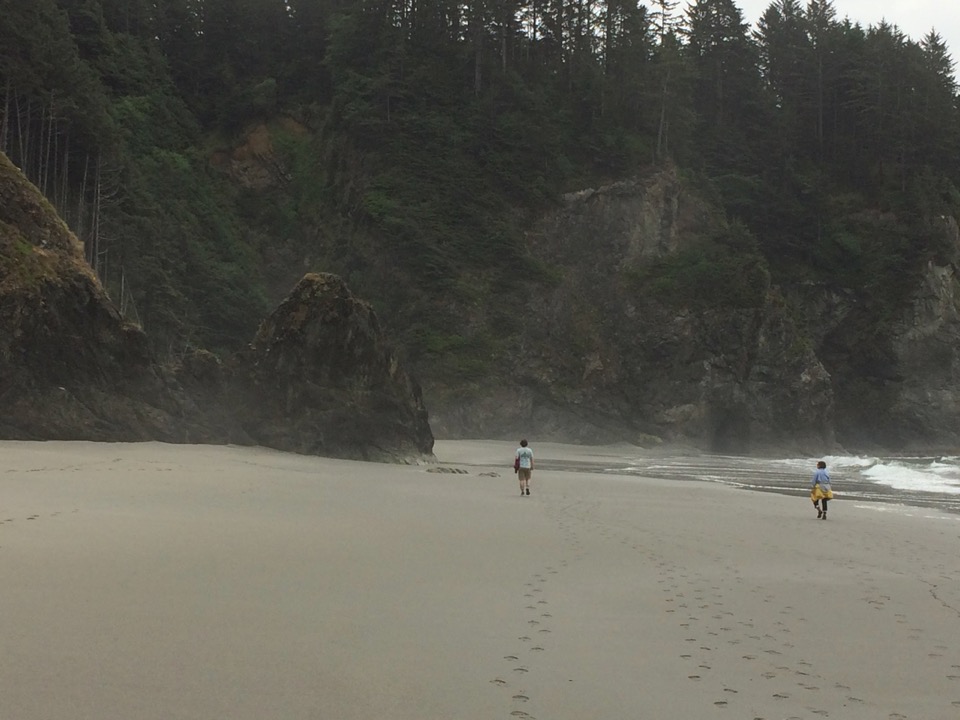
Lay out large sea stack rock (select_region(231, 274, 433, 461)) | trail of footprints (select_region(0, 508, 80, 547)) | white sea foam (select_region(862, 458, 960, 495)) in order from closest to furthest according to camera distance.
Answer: trail of footprints (select_region(0, 508, 80, 547)) < large sea stack rock (select_region(231, 274, 433, 461)) < white sea foam (select_region(862, 458, 960, 495))

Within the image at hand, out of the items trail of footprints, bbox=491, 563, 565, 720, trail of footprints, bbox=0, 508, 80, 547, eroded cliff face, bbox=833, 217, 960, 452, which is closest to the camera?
trail of footprints, bbox=491, 563, 565, 720

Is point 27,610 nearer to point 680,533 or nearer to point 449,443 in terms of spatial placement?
point 680,533

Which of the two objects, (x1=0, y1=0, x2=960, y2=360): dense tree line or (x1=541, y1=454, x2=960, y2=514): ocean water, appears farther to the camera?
(x1=0, y1=0, x2=960, y2=360): dense tree line

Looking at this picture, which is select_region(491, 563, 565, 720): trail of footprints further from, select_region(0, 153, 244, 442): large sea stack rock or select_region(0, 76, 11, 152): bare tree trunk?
select_region(0, 76, 11, 152): bare tree trunk

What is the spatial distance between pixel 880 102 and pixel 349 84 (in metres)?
37.7

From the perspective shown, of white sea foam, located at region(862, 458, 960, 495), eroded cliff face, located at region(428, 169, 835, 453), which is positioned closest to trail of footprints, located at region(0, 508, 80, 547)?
white sea foam, located at region(862, 458, 960, 495)

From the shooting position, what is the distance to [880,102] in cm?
5822

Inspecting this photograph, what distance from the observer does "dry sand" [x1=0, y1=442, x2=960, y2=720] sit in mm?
3910

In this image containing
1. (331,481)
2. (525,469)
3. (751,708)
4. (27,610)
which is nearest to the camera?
(751,708)

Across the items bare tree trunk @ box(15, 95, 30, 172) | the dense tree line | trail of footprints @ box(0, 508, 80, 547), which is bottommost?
trail of footprints @ box(0, 508, 80, 547)

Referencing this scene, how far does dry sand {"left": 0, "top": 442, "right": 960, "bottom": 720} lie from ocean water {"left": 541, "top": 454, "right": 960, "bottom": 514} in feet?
26.6

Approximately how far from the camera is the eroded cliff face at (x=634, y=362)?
4300 cm

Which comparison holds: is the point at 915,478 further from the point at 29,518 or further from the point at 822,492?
the point at 29,518

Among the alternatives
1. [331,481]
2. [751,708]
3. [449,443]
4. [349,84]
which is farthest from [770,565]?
[349,84]
